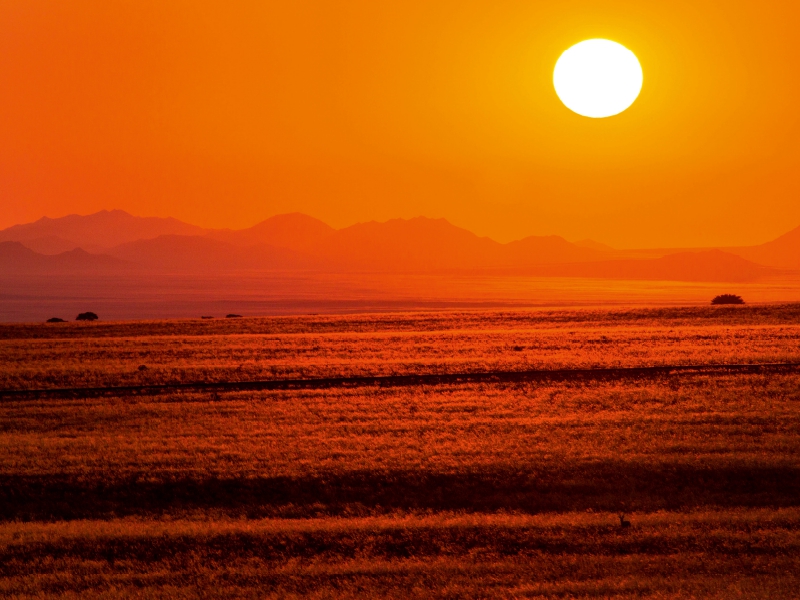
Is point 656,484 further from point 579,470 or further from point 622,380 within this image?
point 622,380

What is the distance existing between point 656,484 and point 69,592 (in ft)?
32.7

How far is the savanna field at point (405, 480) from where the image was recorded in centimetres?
1074

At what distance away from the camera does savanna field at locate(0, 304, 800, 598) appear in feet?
35.2

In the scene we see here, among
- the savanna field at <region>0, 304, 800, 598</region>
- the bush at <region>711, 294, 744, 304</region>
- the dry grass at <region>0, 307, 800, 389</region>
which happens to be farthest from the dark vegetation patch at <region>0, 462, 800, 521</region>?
the bush at <region>711, 294, 744, 304</region>

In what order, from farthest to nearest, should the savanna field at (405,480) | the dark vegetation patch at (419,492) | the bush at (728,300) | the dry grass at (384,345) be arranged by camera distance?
the bush at (728,300) → the dry grass at (384,345) → the dark vegetation patch at (419,492) → the savanna field at (405,480)

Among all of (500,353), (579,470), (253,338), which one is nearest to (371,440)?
(579,470)

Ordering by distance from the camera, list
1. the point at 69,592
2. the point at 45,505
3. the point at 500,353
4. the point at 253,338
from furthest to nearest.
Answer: the point at 253,338 → the point at 500,353 → the point at 45,505 → the point at 69,592

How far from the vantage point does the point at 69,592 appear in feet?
34.1

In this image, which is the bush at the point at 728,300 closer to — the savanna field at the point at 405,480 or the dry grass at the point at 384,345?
the dry grass at the point at 384,345

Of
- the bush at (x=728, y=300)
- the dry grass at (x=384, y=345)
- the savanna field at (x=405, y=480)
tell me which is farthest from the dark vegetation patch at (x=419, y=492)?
the bush at (x=728, y=300)

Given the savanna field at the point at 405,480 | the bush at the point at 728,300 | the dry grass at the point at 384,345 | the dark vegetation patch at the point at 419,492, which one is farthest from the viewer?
the bush at the point at 728,300

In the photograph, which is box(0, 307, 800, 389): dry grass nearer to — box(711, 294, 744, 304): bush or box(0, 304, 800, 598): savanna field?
box(0, 304, 800, 598): savanna field

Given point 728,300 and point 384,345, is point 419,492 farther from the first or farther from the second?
point 728,300

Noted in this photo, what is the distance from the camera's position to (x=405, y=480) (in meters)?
14.7
